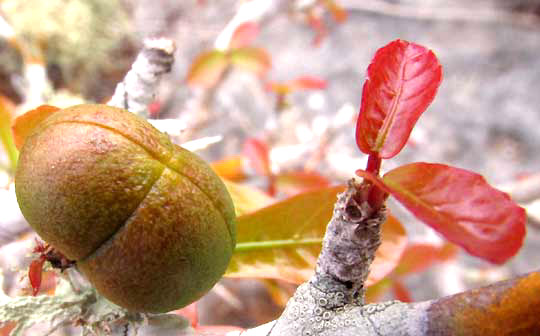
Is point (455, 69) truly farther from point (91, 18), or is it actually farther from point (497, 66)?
point (91, 18)

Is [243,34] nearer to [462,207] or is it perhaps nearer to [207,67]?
[207,67]

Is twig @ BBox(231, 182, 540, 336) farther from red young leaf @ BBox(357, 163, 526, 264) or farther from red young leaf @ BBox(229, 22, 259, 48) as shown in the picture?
red young leaf @ BBox(229, 22, 259, 48)

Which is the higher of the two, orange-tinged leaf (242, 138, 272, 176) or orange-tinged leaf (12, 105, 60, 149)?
orange-tinged leaf (12, 105, 60, 149)

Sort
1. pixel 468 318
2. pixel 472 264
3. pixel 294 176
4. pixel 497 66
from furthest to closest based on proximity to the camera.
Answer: pixel 497 66
pixel 472 264
pixel 294 176
pixel 468 318

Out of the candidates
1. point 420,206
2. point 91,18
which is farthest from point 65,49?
point 420,206

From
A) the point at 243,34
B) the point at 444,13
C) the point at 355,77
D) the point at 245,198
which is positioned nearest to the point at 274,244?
the point at 245,198

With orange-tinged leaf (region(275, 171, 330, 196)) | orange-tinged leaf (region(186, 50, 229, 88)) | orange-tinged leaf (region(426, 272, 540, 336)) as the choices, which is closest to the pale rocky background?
orange-tinged leaf (region(186, 50, 229, 88))
